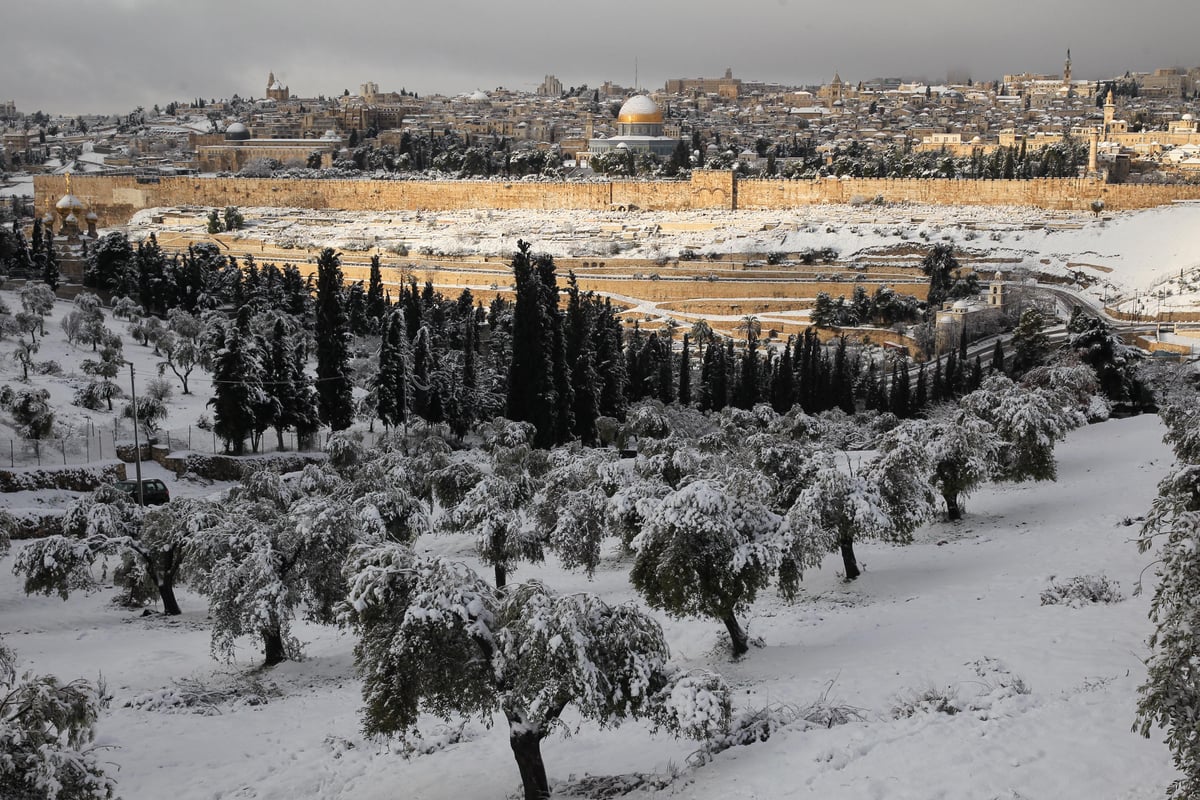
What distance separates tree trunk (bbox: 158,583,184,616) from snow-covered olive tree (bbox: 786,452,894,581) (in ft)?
21.6

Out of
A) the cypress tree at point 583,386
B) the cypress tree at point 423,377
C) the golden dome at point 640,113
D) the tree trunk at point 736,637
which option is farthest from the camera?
the golden dome at point 640,113

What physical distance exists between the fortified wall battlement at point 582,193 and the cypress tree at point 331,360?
48.9 metres

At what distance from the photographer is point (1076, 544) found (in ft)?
40.3

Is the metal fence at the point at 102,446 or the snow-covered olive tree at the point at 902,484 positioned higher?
the snow-covered olive tree at the point at 902,484

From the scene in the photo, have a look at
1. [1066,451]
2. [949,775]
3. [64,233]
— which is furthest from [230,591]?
[64,233]

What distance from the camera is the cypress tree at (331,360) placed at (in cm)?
2345

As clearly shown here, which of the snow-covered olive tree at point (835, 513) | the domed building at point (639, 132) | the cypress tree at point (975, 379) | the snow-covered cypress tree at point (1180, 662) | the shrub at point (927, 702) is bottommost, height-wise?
the cypress tree at point (975, 379)

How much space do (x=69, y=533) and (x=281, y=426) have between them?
8141 millimetres

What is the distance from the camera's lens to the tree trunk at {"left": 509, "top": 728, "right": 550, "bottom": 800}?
7.60 metres

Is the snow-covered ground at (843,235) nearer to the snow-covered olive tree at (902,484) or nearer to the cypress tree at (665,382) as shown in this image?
the cypress tree at (665,382)

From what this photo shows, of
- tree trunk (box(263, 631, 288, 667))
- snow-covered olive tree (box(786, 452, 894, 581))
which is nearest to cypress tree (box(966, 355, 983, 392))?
snow-covered olive tree (box(786, 452, 894, 581))

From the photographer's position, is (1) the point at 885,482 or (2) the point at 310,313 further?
(2) the point at 310,313

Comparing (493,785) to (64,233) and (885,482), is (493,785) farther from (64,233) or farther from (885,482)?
(64,233)

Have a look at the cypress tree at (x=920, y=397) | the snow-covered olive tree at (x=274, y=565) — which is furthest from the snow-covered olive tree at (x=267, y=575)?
the cypress tree at (x=920, y=397)
